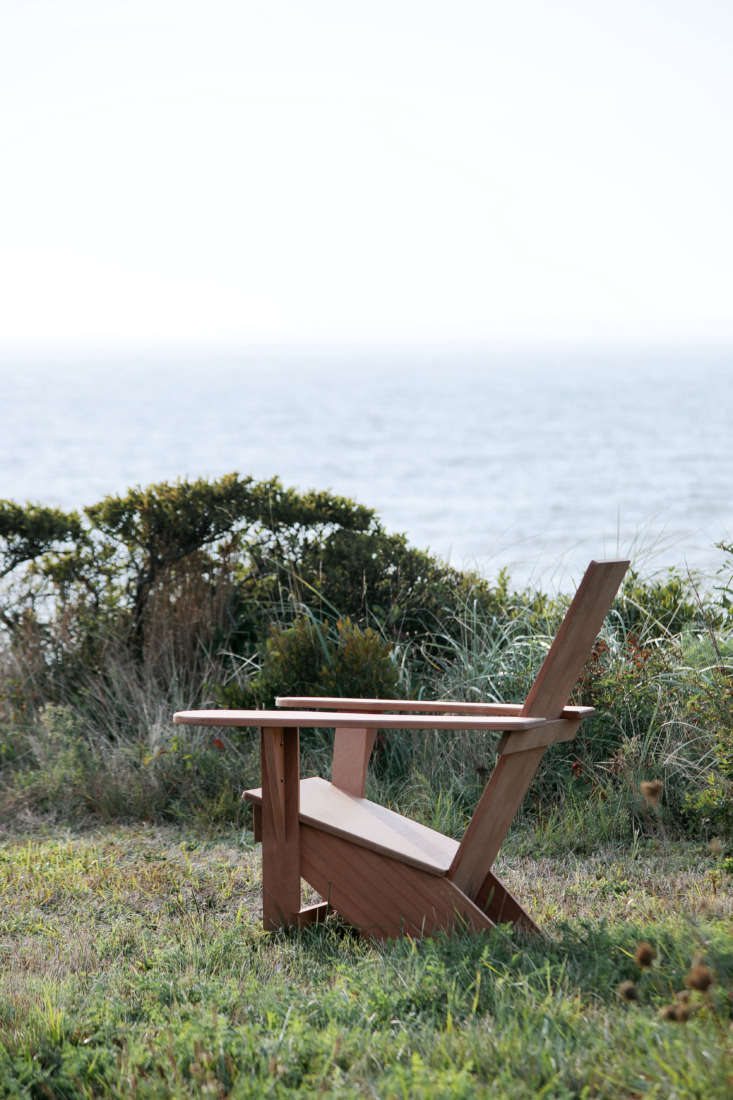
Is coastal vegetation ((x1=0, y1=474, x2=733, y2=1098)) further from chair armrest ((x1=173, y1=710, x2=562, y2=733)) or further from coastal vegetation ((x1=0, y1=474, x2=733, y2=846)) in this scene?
chair armrest ((x1=173, y1=710, x2=562, y2=733))

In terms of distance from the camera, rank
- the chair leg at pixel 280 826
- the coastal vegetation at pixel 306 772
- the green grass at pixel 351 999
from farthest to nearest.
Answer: the chair leg at pixel 280 826, the coastal vegetation at pixel 306 772, the green grass at pixel 351 999

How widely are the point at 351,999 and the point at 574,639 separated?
114cm

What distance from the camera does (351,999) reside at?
2.50 metres

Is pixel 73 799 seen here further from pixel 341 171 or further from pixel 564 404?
pixel 341 171

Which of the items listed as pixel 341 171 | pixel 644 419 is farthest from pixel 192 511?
pixel 341 171

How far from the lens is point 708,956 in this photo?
2.34 m

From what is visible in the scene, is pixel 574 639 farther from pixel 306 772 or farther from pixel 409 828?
pixel 306 772

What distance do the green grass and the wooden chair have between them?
0.12m

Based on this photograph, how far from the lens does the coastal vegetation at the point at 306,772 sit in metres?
2.17

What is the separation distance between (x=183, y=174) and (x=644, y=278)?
63304 millimetres

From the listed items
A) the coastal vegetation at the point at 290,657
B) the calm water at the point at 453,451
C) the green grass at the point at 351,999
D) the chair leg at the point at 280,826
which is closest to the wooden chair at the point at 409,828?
the chair leg at the point at 280,826

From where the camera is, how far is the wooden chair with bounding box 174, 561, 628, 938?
2826mm

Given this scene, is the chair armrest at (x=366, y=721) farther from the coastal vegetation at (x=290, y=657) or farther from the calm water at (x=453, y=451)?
the calm water at (x=453, y=451)

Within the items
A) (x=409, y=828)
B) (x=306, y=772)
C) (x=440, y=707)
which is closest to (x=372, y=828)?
(x=409, y=828)
